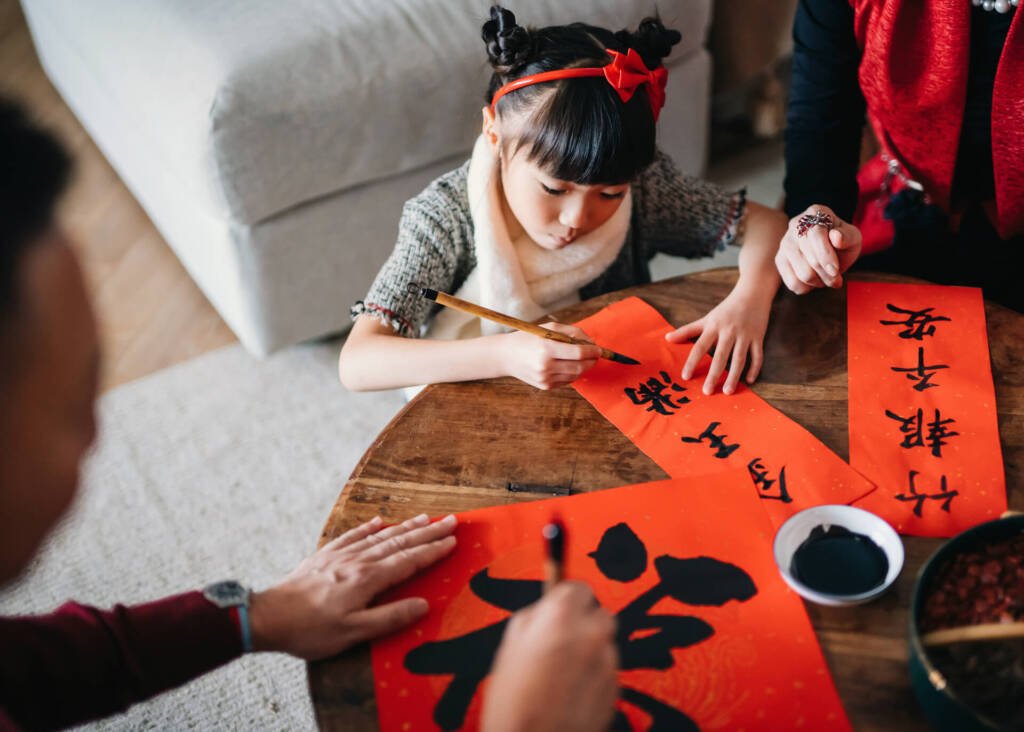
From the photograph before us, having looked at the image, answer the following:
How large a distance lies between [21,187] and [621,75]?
2.07ft

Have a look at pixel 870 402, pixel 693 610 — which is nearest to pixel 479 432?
pixel 693 610

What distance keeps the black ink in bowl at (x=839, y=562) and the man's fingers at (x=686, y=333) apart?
30cm

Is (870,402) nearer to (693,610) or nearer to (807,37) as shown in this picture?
(693,610)

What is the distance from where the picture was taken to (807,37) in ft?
3.94

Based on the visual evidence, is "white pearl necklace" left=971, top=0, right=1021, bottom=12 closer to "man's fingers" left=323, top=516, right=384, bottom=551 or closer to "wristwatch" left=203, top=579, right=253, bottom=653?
"man's fingers" left=323, top=516, right=384, bottom=551

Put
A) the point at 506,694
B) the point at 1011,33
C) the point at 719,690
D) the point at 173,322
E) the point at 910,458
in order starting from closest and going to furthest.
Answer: the point at 506,694, the point at 719,690, the point at 910,458, the point at 1011,33, the point at 173,322

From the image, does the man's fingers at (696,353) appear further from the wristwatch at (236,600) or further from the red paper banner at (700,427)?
the wristwatch at (236,600)

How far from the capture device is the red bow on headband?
0.97 m

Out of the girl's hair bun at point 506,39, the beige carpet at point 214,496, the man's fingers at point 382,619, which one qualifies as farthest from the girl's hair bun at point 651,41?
the beige carpet at point 214,496

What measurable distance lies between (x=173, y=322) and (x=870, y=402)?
164 cm

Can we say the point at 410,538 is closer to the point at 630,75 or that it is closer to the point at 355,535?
the point at 355,535

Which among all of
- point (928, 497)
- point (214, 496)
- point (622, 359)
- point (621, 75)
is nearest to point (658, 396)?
point (622, 359)

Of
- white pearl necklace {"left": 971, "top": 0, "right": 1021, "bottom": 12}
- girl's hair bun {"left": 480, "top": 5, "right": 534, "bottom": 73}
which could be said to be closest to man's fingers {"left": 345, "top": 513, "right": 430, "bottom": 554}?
girl's hair bun {"left": 480, "top": 5, "right": 534, "bottom": 73}

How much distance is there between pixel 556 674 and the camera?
0.52 meters
